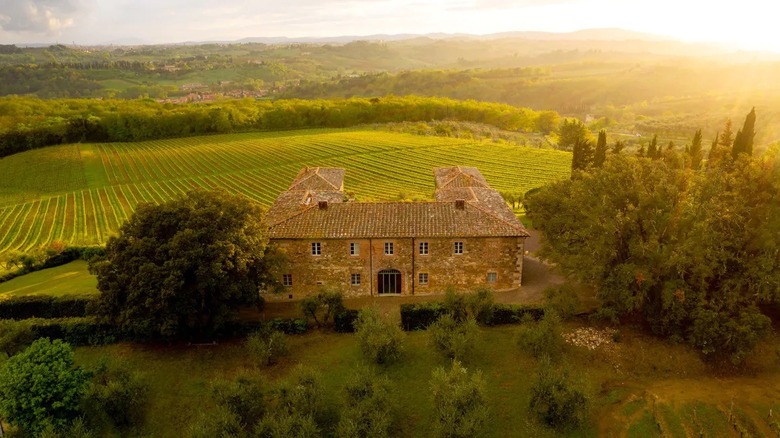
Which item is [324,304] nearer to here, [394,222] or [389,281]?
[389,281]

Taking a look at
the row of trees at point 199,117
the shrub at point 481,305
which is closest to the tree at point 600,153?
the shrub at point 481,305

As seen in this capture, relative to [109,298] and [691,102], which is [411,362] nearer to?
[109,298]

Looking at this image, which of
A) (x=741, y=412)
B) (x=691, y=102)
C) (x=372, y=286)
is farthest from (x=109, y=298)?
(x=691, y=102)

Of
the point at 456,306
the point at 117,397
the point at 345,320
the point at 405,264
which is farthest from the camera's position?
the point at 405,264

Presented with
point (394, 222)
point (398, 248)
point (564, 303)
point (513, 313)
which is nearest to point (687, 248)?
point (564, 303)

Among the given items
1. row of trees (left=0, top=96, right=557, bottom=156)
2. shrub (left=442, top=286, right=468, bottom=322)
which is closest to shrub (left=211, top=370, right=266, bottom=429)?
shrub (left=442, top=286, right=468, bottom=322)

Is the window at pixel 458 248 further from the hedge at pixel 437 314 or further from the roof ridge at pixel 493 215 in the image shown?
the hedge at pixel 437 314

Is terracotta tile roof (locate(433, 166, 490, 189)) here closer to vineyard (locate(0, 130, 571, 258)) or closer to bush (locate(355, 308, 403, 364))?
vineyard (locate(0, 130, 571, 258))
